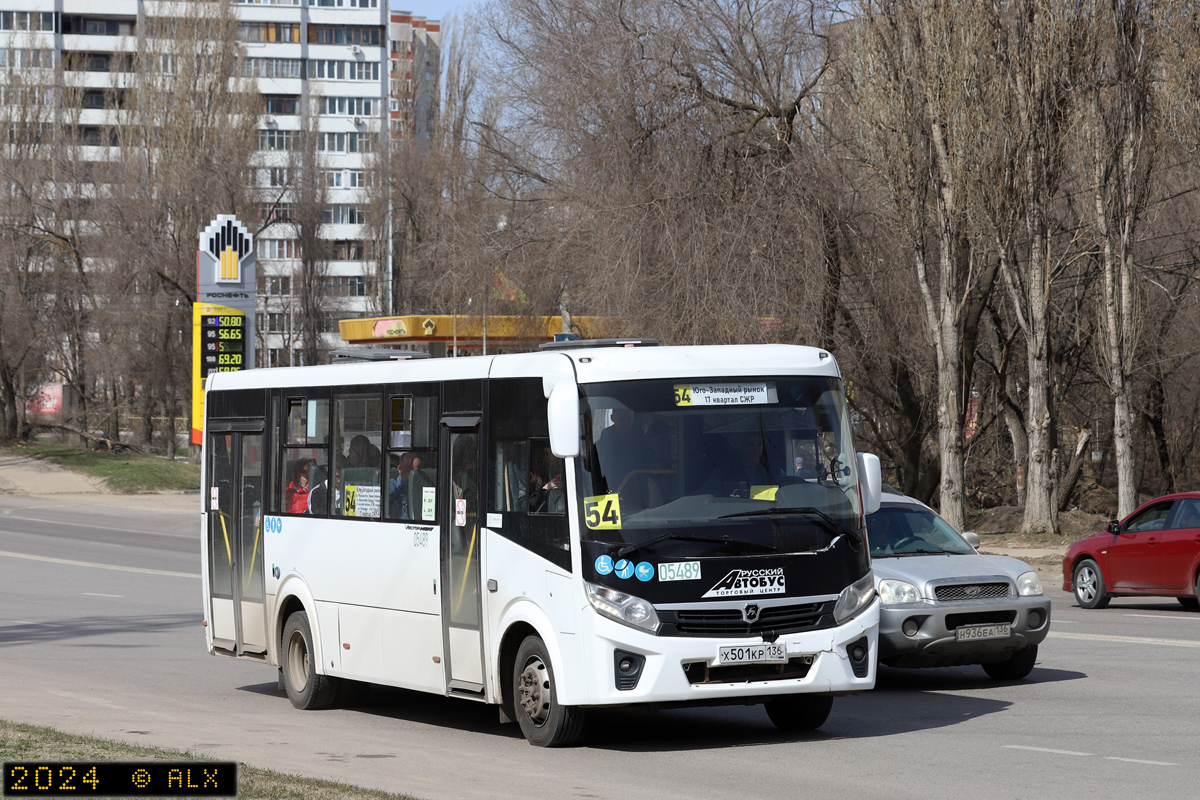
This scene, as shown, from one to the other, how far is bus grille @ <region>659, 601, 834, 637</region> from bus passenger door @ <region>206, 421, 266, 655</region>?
489 cm

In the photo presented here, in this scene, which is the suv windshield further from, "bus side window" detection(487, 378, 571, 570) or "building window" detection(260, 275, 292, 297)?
"building window" detection(260, 275, 292, 297)

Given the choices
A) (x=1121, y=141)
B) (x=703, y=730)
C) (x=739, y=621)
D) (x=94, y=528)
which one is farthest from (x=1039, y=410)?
(x=94, y=528)

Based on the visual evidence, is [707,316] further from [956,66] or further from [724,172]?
[956,66]

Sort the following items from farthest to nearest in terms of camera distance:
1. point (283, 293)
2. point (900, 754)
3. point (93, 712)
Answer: point (283, 293)
point (93, 712)
point (900, 754)

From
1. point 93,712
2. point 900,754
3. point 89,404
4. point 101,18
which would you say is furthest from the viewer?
point 101,18

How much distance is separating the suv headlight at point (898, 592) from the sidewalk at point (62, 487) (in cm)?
3783

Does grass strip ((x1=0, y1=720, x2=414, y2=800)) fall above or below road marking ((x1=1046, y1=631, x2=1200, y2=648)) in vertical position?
above

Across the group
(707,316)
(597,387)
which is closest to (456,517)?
(597,387)

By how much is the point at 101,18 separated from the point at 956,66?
302 feet

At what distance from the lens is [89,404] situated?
2621 inches

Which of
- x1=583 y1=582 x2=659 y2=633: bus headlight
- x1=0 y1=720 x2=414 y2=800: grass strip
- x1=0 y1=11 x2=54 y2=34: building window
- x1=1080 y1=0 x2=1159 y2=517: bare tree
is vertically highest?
x1=0 y1=11 x2=54 y2=34: building window

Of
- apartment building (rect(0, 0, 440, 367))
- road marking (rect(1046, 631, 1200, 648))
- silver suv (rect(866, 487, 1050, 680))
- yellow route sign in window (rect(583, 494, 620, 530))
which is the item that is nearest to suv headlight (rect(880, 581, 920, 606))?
silver suv (rect(866, 487, 1050, 680))

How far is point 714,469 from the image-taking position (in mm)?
9555

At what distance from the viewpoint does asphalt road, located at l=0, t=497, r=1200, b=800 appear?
8234 mm
